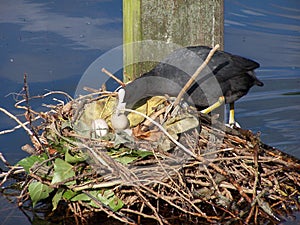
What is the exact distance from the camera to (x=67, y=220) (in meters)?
3.59

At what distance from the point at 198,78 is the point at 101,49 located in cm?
189

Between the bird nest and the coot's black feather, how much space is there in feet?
1.67

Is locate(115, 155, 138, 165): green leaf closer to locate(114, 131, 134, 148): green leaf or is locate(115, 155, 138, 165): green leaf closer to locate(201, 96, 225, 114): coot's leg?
locate(114, 131, 134, 148): green leaf

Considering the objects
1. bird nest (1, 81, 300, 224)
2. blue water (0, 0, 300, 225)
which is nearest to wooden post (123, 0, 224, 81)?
bird nest (1, 81, 300, 224)

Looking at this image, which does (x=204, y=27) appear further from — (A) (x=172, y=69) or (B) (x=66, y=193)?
(B) (x=66, y=193)

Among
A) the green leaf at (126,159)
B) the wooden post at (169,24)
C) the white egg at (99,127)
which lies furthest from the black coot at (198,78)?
the green leaf at (126,159)

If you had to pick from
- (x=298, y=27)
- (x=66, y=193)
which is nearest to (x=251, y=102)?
(x=298, y=27)

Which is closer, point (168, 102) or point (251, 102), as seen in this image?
→ point (168, 102)

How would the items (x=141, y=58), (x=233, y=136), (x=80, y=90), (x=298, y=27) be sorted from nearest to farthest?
(x=233, y=136), (x=141, y=58), (x=80, y=90), (x=298, y=27)

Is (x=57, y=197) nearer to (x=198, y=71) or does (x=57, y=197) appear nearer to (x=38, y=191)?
(x=38, y=191)

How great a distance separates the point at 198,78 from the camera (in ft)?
14.5

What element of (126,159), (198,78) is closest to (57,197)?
(126,159)

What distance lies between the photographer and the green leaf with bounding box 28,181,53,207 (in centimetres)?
361

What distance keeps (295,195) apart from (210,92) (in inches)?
40.4
